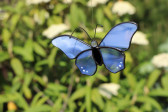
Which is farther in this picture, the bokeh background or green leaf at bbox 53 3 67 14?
green leaf at bbox 53 3 67 14

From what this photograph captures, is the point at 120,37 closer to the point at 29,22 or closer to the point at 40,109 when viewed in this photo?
the point at 40,109

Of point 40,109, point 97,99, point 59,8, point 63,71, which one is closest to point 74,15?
point 59,8

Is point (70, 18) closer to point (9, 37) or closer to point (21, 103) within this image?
point (9, 37)

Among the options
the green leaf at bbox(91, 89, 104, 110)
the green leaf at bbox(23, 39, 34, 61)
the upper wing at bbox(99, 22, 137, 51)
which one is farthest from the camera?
the green leaf at bbox(23, 39, 34, 61)

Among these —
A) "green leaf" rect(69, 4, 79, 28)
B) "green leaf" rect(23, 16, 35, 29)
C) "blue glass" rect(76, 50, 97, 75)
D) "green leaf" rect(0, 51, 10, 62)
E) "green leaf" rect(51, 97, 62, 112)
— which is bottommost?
"green leaf" rect(51, 97, 62, 112)

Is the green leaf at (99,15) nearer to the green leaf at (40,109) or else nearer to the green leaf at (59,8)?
the green leaf at (59,8)

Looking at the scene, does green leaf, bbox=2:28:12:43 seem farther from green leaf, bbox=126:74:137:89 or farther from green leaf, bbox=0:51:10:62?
green leaf, bbox=126:74:137:89

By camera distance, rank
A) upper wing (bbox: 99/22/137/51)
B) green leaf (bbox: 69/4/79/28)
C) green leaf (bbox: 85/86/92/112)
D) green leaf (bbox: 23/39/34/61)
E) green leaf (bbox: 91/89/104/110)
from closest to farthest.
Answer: upper wing (bbox: 99/22/137/51), green leaf (bbox: 85/86/92/112), green leaf (bbox: 91/89/104/110), green leaf (bbox: 23/39/34/61), green leaf (bbox: 69/4/79/28)

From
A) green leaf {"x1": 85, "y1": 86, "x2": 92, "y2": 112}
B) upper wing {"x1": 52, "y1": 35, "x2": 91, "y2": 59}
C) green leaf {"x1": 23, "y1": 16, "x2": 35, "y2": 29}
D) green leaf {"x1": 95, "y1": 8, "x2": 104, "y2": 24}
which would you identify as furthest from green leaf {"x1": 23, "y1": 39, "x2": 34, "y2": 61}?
upper wing {"x1": 52, "y1": 35, "x2": 91, "y2": 59}
